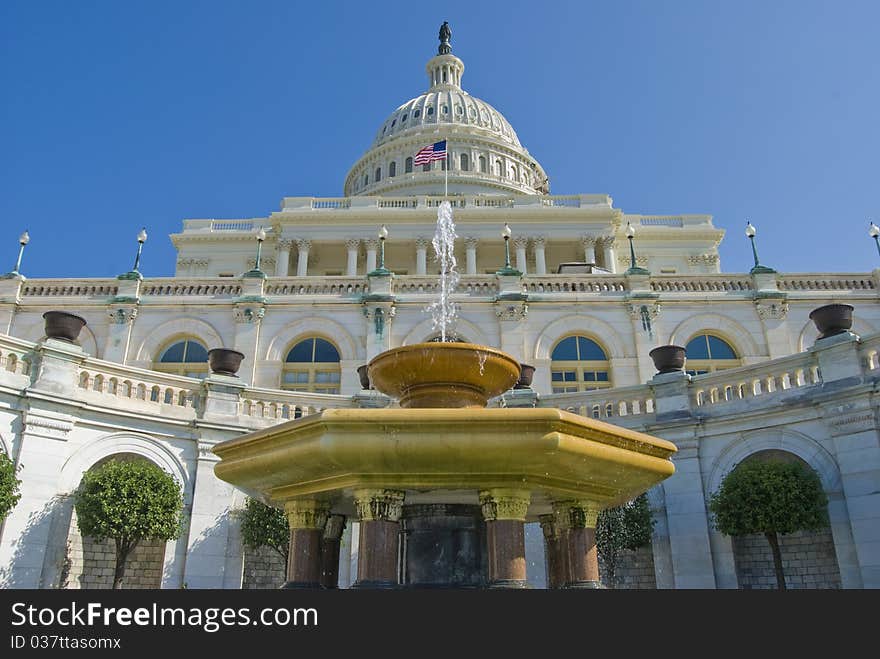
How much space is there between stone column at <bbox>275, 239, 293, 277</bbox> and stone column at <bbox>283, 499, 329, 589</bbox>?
56376mm

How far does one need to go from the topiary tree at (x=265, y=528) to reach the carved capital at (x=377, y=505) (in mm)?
8800

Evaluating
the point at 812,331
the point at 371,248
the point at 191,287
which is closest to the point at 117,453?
the point at 191,287

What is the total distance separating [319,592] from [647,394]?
49.8 ft

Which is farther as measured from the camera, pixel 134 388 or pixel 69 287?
pixel 69 287

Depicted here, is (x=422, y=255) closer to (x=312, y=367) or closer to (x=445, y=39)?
Answer: (x=312, y=367)

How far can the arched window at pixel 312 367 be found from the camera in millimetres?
29094

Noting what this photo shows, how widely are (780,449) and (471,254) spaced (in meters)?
48.4

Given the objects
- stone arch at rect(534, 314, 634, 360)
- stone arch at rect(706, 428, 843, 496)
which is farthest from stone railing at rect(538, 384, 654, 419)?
stone arch at rect(534, 314, 634, 360)

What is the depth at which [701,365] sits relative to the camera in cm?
2933

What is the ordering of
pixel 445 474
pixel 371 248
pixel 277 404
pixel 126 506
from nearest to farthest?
pixel 445 474, pixel 126 506, pixel 277 404, pixel 371 248

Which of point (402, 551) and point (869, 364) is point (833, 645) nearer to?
point (402, 551)

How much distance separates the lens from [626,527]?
18016 millimetres

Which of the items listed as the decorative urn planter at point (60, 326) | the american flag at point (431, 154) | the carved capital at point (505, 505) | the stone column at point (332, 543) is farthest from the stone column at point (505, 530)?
the american flag at point (431, 154)

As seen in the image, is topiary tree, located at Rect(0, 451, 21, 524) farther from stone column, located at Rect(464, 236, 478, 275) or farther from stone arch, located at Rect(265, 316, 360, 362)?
stone column, located at Rect(464, 236, 478, 275)
